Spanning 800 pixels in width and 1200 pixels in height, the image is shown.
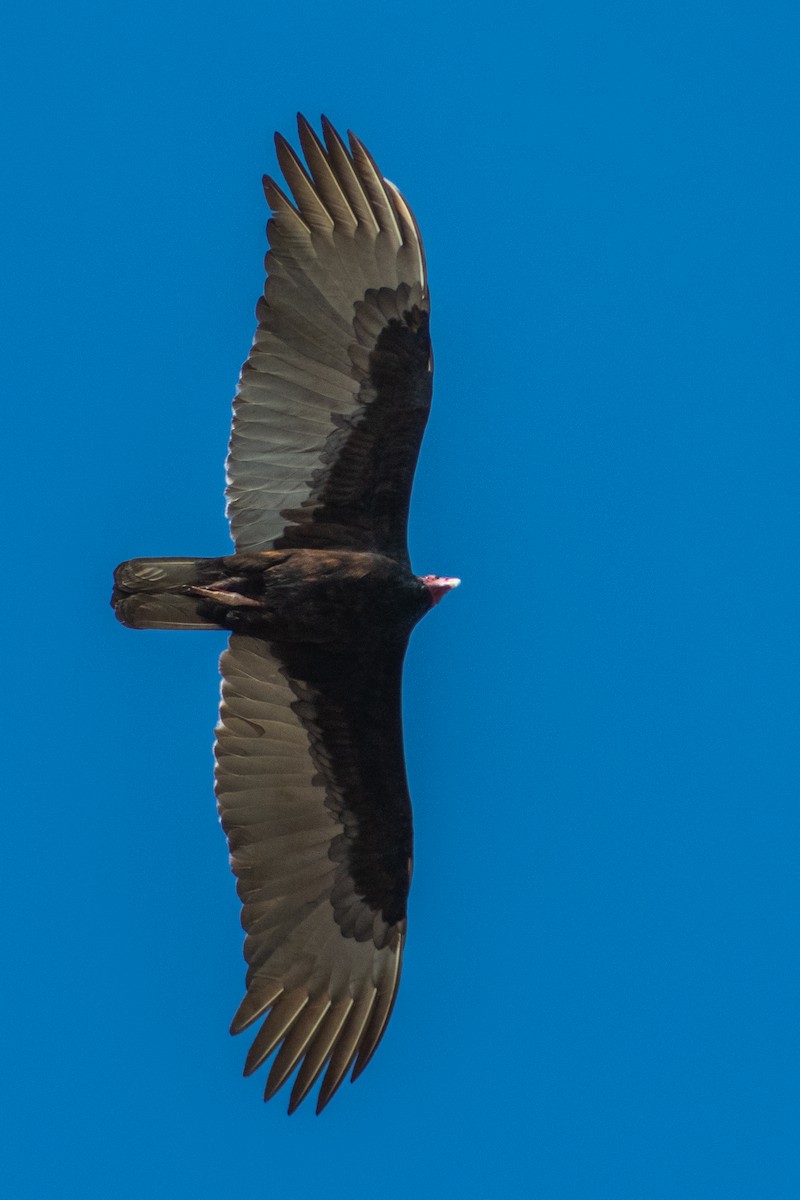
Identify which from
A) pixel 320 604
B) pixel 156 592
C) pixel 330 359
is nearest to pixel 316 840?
pixel 320 604

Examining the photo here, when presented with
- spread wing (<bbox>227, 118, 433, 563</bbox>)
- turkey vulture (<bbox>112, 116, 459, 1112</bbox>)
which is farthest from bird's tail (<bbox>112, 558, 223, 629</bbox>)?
spread wing (<bbox>227, 118, 433, 563</bbox>)

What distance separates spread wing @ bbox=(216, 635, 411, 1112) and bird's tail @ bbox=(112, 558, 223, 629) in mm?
419

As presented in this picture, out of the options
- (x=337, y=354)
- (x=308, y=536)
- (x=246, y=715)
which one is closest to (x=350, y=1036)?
(x=246, y=715)

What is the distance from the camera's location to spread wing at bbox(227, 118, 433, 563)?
11.0m

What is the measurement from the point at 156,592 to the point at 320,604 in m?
0.91

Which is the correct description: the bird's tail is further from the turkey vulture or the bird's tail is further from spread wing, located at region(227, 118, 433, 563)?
spread wing, located at region(227, 118, 433, 563)

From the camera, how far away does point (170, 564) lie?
11227 mm

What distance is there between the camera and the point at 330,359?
36.5 ft

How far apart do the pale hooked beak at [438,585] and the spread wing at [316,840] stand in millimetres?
357

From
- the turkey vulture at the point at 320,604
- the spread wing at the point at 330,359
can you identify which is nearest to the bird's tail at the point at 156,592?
the turkey vulture at the point at 320,604

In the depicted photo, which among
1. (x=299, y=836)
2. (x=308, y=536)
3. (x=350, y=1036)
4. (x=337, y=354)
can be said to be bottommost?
(x=350, y=1036)

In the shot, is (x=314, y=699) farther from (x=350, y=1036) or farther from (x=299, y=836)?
(x=350, y=1036)

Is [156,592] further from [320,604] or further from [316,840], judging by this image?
[316,840]

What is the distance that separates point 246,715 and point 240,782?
0.38m
